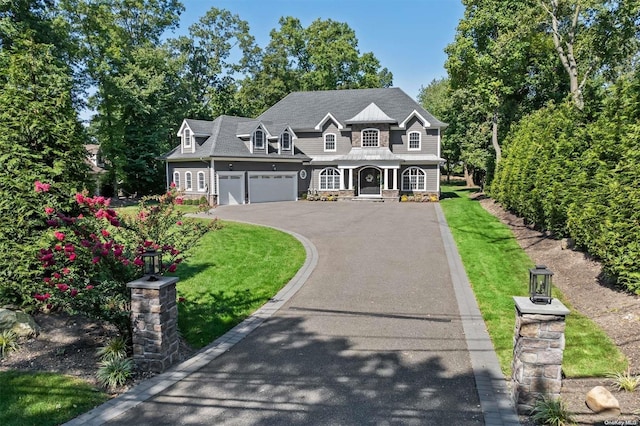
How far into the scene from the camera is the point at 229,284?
9.47 metres

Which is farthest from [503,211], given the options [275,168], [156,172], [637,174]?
[156,172]

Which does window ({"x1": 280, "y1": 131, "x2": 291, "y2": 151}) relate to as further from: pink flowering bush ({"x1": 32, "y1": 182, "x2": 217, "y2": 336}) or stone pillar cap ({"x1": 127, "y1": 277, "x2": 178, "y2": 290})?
stone pillar cap ({"x1": 127, "y1": 277, "x2": 178, "y2": 290})

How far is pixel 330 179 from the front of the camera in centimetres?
3247

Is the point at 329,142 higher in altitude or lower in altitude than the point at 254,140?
higher

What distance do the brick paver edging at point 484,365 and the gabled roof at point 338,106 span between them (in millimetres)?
24156

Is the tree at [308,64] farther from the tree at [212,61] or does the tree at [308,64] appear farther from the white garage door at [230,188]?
the white garage door at [230,188]

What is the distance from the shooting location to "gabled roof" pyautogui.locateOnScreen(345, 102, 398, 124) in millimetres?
30541

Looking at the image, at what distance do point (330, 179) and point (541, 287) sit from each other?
28066mm

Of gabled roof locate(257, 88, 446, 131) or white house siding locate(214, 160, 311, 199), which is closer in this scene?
white house siding locate(214, 160, 311, 199)

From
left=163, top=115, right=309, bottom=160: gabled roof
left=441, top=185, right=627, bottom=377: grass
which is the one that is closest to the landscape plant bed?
left=441, top=185, right=627, bottom=377: grass

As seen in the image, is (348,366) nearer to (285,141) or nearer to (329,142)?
(285,141)

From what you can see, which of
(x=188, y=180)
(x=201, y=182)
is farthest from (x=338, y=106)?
(x=188, y=180)

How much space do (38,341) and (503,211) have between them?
20163mm

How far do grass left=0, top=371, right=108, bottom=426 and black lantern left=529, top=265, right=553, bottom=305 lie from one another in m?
5.23
